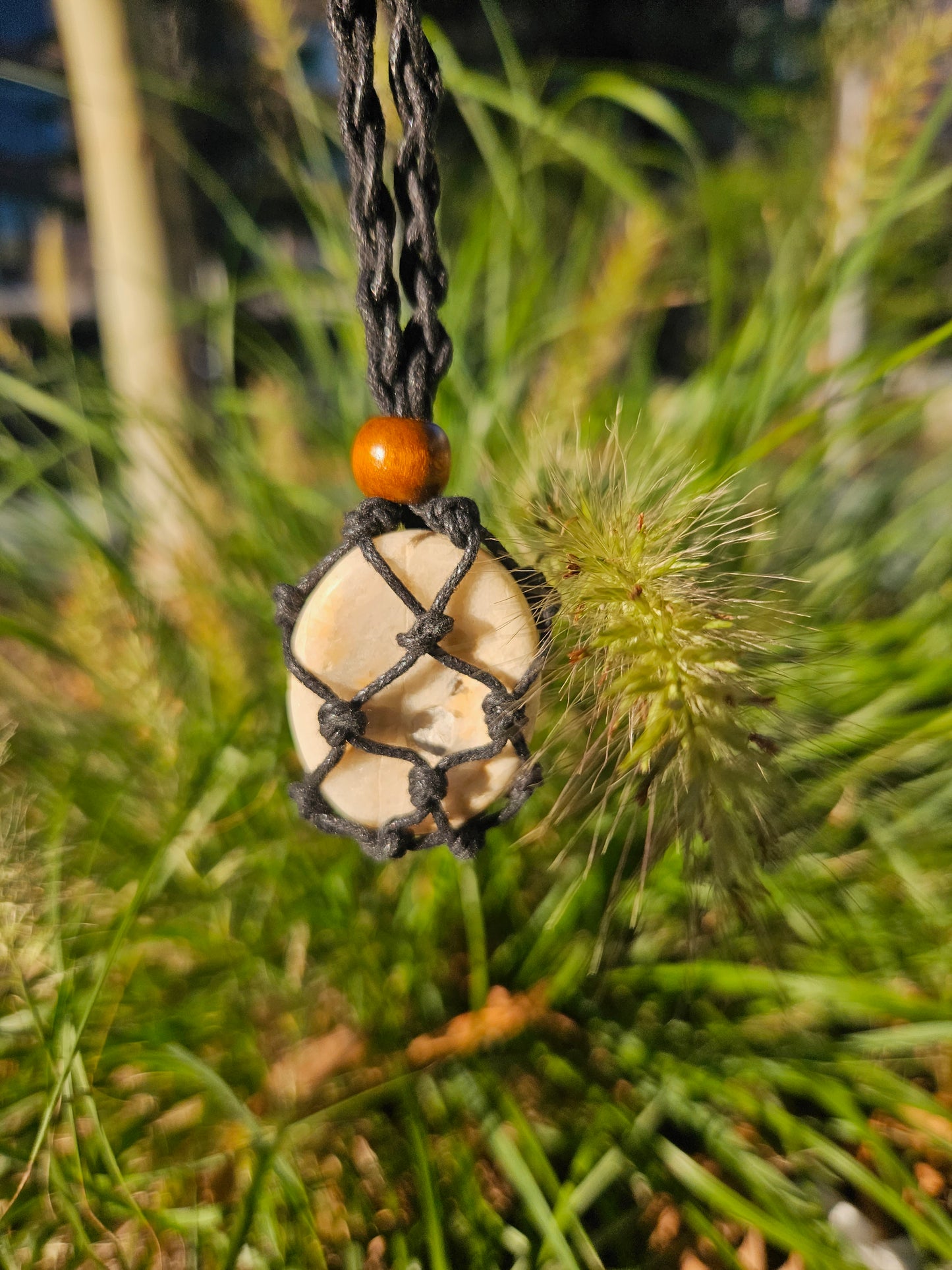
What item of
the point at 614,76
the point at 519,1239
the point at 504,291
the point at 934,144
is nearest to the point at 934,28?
the point at 614,76

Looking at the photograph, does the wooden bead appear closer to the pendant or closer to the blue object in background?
the pendant

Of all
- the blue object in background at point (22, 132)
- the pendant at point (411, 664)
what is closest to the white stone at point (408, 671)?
the pendant at point (411, 664)

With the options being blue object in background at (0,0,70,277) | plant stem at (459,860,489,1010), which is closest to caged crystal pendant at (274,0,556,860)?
plant stem at (459,860,489,1010)

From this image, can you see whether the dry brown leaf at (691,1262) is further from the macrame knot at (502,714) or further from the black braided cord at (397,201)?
the black braided cord at (397,201)

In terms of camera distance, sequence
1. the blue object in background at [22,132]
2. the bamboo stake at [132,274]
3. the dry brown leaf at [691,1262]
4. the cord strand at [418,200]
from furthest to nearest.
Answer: the blue object in background at [22,132], the bamboo stake at [132,274], the dry brown leaf at [691,1262], the cord strand at [418,200]

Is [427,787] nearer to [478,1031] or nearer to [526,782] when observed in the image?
[526,782]

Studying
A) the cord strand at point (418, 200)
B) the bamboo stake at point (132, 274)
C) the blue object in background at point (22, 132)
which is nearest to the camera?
the cord strand at point (418, 200)
